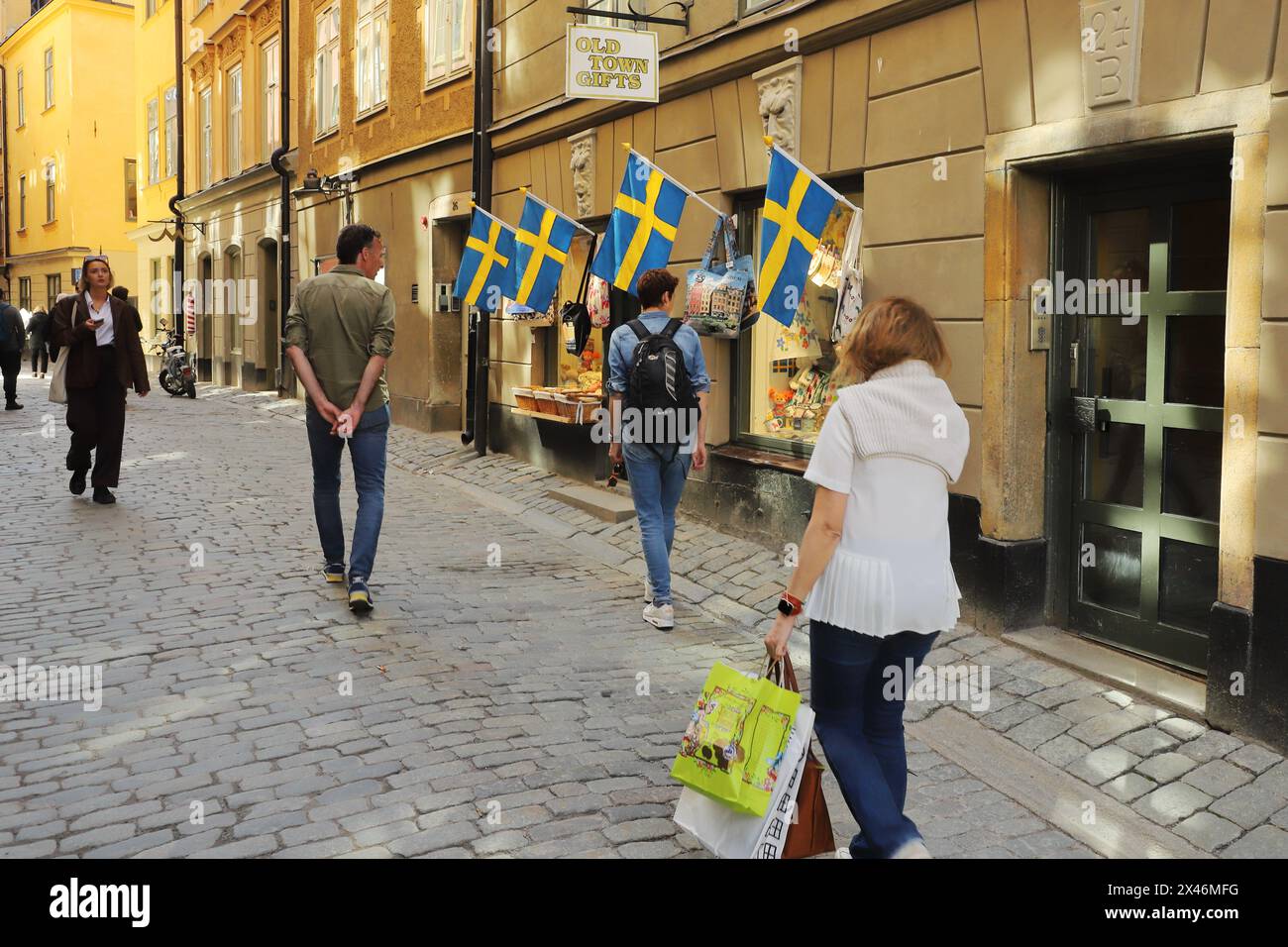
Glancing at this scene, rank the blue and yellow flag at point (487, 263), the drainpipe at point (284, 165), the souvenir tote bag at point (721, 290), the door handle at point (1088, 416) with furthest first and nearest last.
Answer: the drainpipe at point (284, 165) < the blue and yellow flag at point (487, 263) < the souvenir tote bag at point (721, 290) < the door handle at point (1088, 416)

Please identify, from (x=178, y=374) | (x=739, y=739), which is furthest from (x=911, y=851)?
(x=178, y=374)

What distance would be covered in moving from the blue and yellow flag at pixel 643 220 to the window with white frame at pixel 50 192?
124ft

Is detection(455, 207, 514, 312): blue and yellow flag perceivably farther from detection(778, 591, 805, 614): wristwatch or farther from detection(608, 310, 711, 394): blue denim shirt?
detection(778, 591, 805, 614): wristwatch

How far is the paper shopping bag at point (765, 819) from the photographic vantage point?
3.49 metres

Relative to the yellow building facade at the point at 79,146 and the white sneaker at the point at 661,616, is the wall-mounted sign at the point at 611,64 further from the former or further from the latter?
the yellow building facade at the point at 79,146

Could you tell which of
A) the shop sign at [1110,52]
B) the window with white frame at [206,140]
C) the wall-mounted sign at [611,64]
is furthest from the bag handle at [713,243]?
the window with white frame at [206,140]

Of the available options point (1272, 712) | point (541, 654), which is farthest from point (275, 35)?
point (1272, 712)

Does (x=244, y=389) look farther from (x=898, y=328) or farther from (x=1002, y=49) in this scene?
(x=898, y=328)

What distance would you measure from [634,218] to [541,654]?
420 cm

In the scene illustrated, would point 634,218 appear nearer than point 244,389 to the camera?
Yes

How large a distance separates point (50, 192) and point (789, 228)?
4082 centimetres

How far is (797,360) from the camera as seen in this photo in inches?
354

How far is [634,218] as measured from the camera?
9.29 metres

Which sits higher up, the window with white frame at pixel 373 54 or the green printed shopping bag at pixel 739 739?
the window with white frame at pixel 373 54
